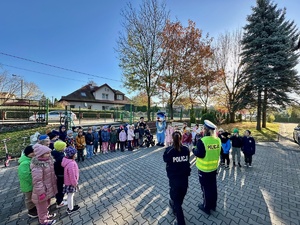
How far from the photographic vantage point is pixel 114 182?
16.7ft

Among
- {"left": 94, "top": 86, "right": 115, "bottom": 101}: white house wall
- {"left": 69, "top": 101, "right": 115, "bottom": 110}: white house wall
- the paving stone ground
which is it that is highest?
{"left": 94, "top": 86, "right": 115, "bottom": 101}: white house wall

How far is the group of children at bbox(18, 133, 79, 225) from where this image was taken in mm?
2990

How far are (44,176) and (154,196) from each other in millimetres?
2655

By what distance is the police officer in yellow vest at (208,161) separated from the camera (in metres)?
3.35

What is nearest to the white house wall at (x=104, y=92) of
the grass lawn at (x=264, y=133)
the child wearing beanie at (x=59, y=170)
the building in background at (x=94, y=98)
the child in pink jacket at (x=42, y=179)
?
the building in background at (x=94, y=98)

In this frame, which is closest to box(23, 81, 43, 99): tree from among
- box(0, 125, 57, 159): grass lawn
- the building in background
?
the building in background

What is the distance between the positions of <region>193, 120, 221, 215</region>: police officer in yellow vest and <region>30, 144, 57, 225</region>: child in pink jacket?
305 cm

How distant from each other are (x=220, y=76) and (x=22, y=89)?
3691 cm

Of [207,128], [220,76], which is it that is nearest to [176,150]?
[207,128]

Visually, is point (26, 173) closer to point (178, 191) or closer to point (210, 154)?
point (178, 191)

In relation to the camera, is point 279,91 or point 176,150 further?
point 279,91

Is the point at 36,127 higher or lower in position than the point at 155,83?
lower

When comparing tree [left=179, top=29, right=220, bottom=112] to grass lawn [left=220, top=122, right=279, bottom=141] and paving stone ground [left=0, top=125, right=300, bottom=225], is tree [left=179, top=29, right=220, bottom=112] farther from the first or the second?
paving stone ground [left=0, top=125, right=300, bottom=225]

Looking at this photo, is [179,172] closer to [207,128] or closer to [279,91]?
[207,128]
